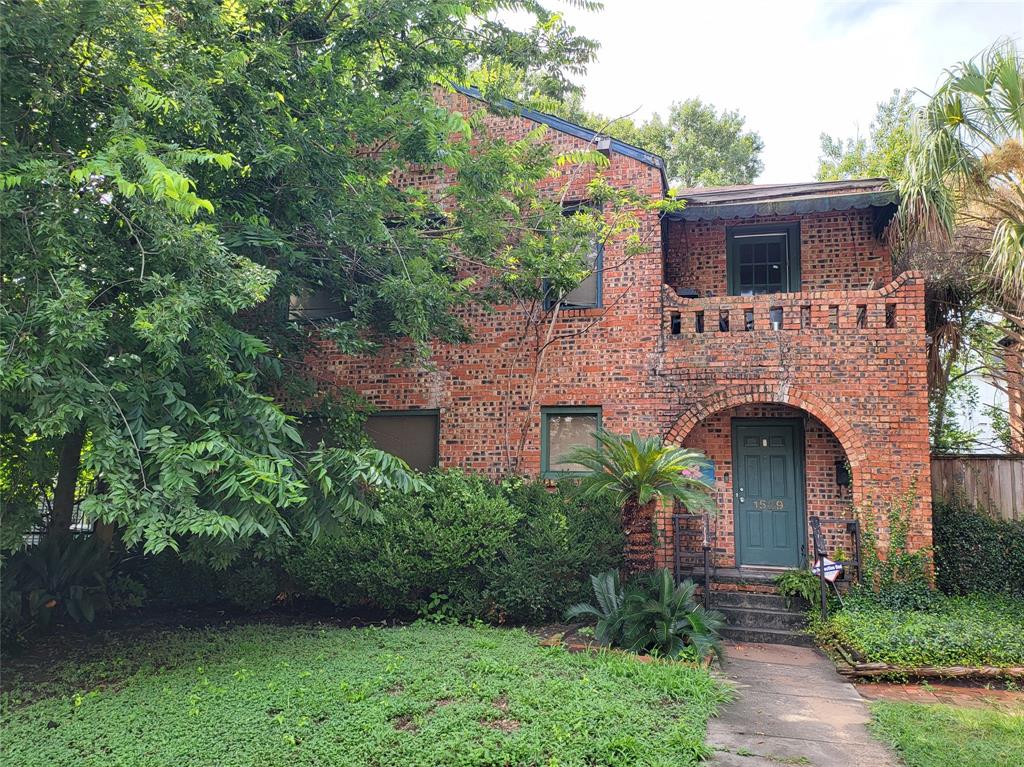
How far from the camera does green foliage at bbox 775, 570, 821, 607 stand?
A: 27.3ft

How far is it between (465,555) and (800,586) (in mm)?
4295

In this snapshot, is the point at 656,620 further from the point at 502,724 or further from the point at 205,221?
the point at 205,221

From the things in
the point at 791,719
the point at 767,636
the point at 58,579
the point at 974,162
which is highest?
the point at 974,162

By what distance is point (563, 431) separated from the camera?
9906mm

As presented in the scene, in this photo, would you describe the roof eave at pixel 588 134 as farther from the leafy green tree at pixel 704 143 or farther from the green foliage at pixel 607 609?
the leafy green tree at pixel 704 143

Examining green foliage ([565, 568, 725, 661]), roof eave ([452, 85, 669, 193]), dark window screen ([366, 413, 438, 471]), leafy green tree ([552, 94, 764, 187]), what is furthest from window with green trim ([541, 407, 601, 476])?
leafy green tree ([552, 94, 764, 187])

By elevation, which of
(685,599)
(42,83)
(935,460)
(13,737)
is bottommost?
(13,737)

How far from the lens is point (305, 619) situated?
27.9 ft

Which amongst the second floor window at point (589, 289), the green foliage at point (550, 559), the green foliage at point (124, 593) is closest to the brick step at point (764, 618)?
the green foliage at point (550, 559)

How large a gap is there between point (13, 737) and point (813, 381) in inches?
360

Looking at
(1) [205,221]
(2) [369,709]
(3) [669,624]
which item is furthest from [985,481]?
(1) [205,221]

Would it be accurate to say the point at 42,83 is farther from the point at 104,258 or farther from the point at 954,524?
the point at 954,524

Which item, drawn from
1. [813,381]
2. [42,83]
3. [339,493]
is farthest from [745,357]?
[42,83]

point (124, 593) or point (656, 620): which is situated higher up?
point (656, 620)
